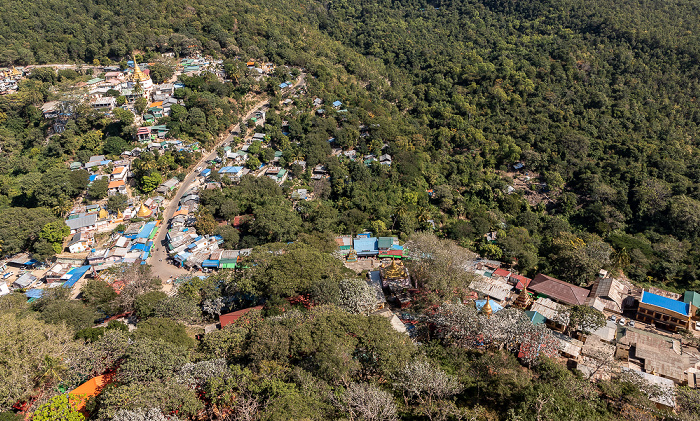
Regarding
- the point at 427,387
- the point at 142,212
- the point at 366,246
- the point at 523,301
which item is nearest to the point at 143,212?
the point at 142,212

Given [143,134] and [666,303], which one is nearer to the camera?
[666,303]

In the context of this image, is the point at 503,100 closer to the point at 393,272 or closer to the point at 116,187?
the point at 393,272

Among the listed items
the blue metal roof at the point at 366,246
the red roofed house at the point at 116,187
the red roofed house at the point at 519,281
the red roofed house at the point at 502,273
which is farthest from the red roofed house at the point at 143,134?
the red roofed house at the point at 519,281

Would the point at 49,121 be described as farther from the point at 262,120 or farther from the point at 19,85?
the point at 262,120

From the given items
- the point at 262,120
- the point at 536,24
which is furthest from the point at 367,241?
the point at 536,24

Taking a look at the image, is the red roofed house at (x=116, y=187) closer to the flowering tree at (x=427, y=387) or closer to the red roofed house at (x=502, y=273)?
the flowering tree at (x=427, y=387)

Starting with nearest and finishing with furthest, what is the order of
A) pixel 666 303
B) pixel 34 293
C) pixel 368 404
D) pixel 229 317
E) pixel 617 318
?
pixel 368 404
pixel 229 317
pixel 666 303
pixel 617 318
pixel 34 293
